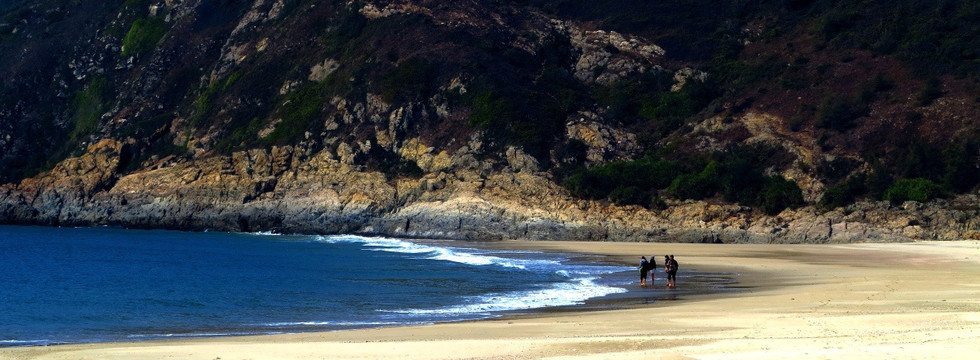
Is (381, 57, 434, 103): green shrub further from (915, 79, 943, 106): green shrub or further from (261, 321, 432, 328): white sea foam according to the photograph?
(261, 321, 432, 328): white sea foam

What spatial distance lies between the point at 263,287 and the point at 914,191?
108 ft

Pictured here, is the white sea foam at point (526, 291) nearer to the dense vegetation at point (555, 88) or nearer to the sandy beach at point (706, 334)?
the sandy beach at point (706, 334)

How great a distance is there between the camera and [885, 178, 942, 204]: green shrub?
154 ft

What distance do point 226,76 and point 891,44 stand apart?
171 feet

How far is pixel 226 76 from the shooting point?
82.1m

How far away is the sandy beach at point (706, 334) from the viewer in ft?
43.5

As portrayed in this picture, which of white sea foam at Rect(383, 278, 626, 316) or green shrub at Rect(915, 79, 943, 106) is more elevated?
green shrub at Rect(915, 79, 943, 106)

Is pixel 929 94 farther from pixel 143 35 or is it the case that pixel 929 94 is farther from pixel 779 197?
pixel 143 35

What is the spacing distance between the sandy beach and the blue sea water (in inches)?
104

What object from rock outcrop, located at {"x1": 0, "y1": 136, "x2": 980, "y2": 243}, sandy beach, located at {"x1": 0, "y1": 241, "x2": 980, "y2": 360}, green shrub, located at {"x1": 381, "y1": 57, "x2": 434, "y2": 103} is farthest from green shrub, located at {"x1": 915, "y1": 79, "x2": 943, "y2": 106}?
sandy beach, located at {"x1": 0, "y1": 241, "x2": 980, "y2": 360}

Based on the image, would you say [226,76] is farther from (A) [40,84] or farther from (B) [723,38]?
(B) [723,38]

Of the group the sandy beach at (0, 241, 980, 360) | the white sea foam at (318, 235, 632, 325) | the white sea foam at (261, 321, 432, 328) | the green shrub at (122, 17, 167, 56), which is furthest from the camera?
the green shrub at (122, 17, 167, 56)

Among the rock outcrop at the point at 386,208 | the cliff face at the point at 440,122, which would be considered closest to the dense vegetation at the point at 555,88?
the cliff face at the point at 440,122

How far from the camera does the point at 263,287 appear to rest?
29.2 m
